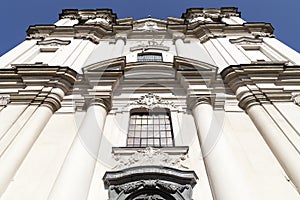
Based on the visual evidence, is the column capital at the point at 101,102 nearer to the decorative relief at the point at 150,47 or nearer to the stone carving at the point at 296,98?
the stone carving at the point at 296,98

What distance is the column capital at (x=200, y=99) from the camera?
39.4ft

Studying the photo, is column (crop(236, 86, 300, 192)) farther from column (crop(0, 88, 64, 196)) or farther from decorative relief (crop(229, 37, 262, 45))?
decorative relief (crop(229, 37, 262, 45))

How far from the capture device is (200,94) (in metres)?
12.3

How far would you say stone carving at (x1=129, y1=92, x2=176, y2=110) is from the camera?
12.5m

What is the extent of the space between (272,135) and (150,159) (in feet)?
13.2

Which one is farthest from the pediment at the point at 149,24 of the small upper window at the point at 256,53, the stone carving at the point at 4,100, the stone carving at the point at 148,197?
the stone carving at the point at 148,197

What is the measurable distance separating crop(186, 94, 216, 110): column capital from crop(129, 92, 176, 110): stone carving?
72cm

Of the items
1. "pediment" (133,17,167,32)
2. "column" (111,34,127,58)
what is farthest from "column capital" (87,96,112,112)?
"pediment" (133,17,167,32)

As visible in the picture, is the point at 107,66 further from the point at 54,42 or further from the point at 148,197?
the point at 148,197

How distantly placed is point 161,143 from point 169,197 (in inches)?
115

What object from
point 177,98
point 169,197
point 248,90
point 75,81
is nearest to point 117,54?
point 75,81

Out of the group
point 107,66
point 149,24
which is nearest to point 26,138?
point 107,66

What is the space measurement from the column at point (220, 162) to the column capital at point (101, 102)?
11.2 ft

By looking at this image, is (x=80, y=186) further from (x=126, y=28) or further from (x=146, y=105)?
(x=126, y=28)
